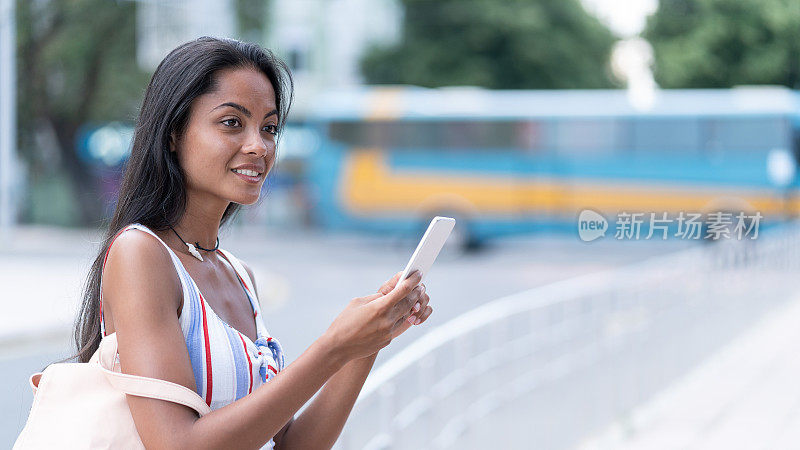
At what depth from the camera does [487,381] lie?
511 centimetres

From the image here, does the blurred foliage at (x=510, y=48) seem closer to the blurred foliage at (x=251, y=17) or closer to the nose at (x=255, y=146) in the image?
the blurred foliage at (x=251, y=17)

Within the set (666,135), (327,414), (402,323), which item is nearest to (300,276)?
(666,135)

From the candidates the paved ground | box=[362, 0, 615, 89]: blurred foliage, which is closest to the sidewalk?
the paved ground

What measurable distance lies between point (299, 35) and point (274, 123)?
86.5ft

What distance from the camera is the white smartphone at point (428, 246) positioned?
4.60 feet

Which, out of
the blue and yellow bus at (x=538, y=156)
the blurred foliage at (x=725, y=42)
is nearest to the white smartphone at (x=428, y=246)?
the blurred foliage at (x=725, y=42)

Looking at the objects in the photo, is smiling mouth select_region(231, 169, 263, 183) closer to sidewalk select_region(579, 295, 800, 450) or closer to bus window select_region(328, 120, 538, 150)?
sidewalk select_region(579, 295, 800, 450)

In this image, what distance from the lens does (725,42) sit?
52.5 feet

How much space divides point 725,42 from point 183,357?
15954mm

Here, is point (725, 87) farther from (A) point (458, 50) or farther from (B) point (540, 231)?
(A) point (458, 50)

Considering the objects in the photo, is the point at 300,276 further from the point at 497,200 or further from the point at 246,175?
the point at 246,175

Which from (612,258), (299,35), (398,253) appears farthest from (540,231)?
(299,35)

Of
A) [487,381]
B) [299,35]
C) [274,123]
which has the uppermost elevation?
[299,35]

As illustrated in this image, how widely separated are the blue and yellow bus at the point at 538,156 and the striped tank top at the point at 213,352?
49.6ft
